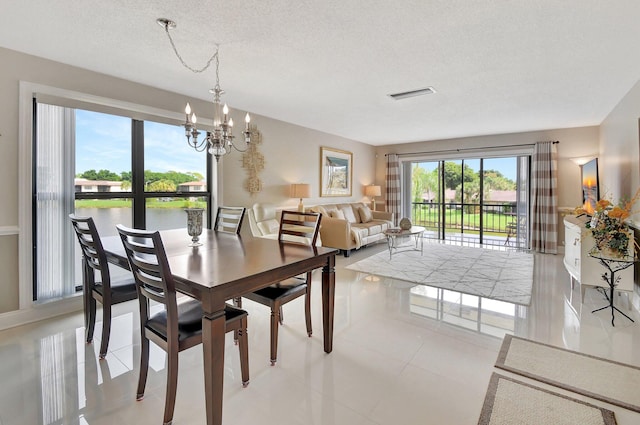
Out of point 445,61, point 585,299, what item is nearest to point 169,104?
point 445,61

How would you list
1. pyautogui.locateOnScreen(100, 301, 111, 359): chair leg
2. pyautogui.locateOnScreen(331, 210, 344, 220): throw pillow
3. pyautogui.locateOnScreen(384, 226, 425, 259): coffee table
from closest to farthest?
1. pyautogui.locateOnScreen(100, 301, 111, 359): chair leg
2. pyautogui.locateOnScreen(384, 226, 425, 259): coffee table
3. pyautogui.locateOnScreen(331, 210, 344, 220): throw pillow

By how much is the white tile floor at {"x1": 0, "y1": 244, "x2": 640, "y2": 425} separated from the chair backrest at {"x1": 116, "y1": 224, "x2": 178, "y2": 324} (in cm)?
64

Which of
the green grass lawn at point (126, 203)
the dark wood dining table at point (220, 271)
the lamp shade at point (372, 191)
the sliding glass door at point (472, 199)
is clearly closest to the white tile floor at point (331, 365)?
the dark wood dining table at point (220, 271)

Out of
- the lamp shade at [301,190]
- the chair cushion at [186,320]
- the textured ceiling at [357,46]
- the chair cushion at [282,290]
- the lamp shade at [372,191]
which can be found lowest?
the chair cushion at [186,320]

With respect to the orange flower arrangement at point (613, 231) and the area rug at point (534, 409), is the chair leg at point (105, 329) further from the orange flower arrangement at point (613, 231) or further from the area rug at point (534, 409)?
the orange flower arrangement at point (613, 231)

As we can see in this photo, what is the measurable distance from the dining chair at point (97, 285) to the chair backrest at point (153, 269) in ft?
1.84

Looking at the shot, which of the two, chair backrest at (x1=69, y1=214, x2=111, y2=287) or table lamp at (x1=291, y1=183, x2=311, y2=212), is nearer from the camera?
chair backrest at (x1=69, y1=214, x2=111, y2=287)

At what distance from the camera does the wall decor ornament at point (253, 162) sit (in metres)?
4.68

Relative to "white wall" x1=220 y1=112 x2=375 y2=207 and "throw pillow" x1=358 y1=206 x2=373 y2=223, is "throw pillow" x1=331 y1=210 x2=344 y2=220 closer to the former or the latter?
"white wall" x1=220 y1=112 x2=375 y2=207

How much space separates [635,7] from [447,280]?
3.02 meters

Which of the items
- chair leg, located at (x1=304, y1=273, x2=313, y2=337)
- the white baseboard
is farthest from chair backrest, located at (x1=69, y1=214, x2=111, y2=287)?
chair leg, located at (x1=304, y1=273, x2=313, y2=337)

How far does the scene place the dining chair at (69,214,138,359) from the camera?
2047 millimetres

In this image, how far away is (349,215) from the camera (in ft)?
21.2

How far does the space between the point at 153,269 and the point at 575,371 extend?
2671 millimetres
